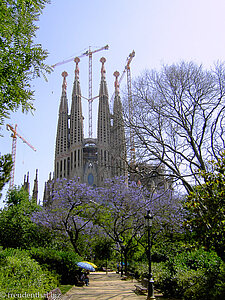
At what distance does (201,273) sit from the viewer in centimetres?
971

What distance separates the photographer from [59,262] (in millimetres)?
13852

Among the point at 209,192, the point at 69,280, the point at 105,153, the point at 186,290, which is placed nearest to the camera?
the point at 209,192

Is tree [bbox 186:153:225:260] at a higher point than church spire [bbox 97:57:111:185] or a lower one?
lower

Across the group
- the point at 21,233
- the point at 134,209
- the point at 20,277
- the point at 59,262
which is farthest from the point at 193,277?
the point at 21,233

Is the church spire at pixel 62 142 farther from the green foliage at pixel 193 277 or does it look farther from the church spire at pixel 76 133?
the green foliage at pixel 193 277

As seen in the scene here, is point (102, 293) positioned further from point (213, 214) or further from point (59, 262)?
point (213, 214)

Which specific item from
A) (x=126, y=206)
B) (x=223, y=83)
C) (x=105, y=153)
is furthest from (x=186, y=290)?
(x=105, y=153)

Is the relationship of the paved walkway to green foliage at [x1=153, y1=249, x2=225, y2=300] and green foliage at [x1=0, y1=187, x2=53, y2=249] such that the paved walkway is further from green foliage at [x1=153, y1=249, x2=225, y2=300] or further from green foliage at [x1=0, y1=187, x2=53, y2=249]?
green foliage at [x1=0, y1=187, x2=53, y2=249]

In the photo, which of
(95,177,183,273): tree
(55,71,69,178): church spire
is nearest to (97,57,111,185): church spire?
(55,71,69,178): church spire

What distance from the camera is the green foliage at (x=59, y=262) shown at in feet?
43.3

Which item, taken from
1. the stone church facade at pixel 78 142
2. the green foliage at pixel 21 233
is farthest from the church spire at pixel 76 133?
the green foliage at pixel 21 233

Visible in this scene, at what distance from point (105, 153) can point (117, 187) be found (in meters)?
62.2

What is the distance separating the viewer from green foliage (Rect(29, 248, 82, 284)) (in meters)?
13.2

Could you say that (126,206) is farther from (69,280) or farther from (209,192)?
(209,192)
